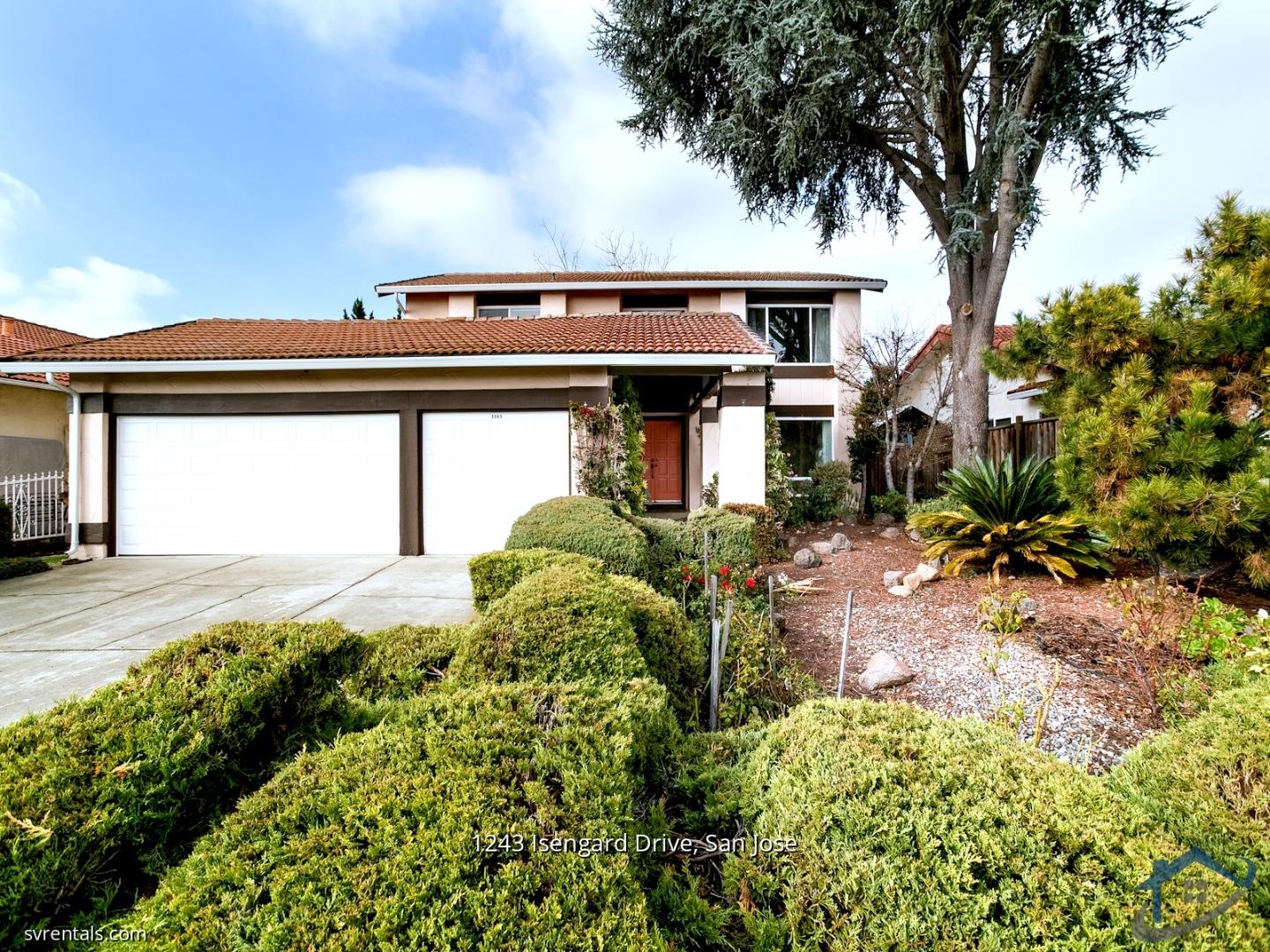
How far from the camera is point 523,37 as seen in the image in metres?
11.4

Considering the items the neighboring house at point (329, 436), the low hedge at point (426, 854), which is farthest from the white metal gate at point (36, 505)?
the low hedge at point (426, 854)

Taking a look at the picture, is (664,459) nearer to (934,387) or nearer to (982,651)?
(934,387)

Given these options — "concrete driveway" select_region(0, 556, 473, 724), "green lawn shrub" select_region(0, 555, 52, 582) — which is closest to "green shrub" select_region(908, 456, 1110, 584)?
"concrete driveway" select_region(0, 556, 473, 724)

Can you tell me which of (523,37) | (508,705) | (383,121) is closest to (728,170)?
(523,37)

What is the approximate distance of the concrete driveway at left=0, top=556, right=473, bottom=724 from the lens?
3707 millimetres

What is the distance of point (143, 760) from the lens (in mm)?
1636

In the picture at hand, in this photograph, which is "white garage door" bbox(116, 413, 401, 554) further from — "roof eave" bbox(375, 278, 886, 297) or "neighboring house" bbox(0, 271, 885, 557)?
"roof eave" bbox(375, 278, 886, 297)

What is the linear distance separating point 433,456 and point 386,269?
1136 cm

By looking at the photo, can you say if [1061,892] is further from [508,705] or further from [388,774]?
[388,774]

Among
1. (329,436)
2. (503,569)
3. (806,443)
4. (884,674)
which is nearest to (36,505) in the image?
(329,436)

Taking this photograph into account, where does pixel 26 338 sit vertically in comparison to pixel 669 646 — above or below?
above

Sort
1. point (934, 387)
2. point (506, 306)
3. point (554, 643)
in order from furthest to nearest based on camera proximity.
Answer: point (506, 306) < point (934, 387) < point (554, 643)

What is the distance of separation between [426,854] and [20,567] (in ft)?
31.4

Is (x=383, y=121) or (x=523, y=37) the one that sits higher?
(x=523, y=37)
